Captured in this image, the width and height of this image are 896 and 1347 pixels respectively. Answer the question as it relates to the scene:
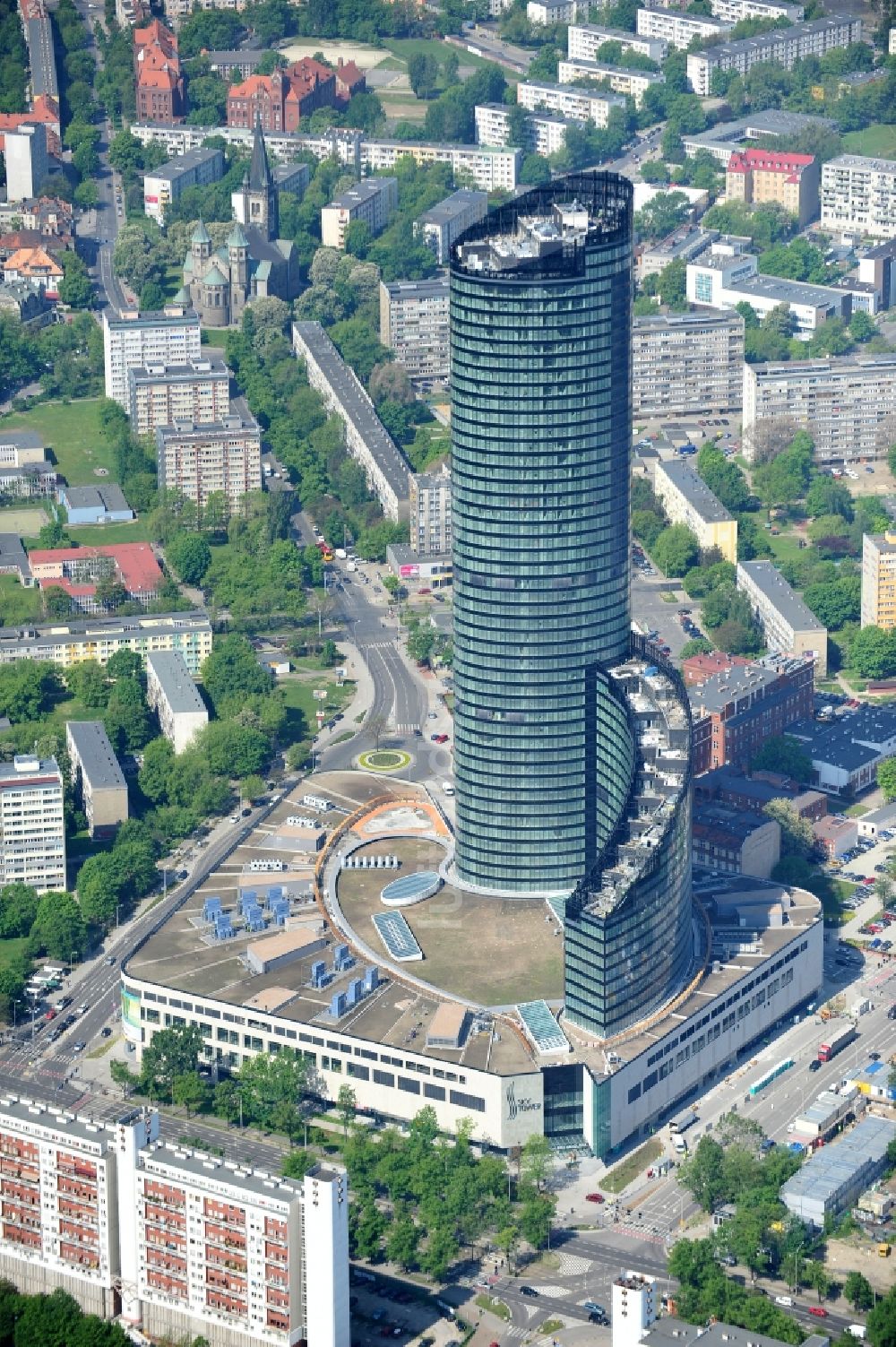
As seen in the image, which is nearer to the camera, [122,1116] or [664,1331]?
[664,1331]

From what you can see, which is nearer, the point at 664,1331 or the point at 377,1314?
the point at 664,1331

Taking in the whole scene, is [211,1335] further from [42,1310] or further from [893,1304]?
[893,1304]

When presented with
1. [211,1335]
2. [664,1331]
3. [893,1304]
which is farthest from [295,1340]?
[893,1304]

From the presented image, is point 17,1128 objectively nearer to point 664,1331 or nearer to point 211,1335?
point 211,1335

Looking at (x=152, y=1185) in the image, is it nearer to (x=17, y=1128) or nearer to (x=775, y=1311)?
(x=17, y=1128)

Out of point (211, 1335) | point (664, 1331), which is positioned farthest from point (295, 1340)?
point (664, 1331)
